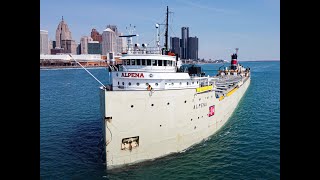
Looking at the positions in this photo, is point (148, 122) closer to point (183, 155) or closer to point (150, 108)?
point (150, 108)

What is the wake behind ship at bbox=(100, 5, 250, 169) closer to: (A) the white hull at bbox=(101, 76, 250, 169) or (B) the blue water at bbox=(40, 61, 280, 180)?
(A) the white hull at bbox=(101, 76, 250, 169)

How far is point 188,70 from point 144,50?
518cm

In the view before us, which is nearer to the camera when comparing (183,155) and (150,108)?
(150,108)

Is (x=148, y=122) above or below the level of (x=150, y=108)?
below

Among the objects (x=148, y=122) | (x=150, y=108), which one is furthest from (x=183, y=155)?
(x=150, y=108)

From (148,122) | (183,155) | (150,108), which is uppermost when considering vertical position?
(150,108)

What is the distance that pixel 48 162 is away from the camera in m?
21.0

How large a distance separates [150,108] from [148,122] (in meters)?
1.08

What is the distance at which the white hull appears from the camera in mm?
18391

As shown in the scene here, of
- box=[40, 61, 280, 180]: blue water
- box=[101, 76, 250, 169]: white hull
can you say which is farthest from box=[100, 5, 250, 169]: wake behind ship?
box=[40, 61, 280, 180]: blue water

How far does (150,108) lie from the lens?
1942 centimetres

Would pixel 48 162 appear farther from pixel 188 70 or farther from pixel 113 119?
pixel 188 70

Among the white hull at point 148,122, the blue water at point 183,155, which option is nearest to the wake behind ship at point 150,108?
the white hull at point 148,122
